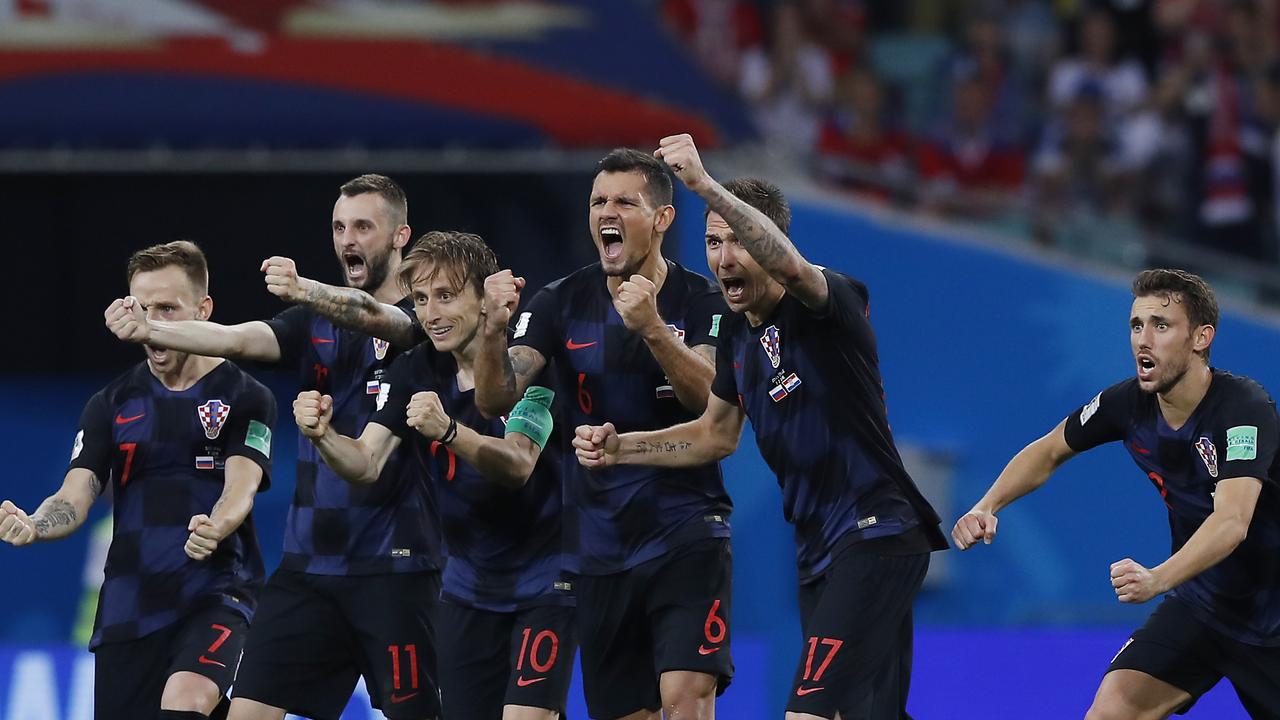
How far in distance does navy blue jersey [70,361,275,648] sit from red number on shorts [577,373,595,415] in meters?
1.51

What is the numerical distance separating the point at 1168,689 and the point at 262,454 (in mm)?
4006

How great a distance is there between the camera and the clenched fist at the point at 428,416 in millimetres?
7246

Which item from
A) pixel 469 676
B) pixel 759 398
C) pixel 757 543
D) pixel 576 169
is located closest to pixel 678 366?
pixel 759 398

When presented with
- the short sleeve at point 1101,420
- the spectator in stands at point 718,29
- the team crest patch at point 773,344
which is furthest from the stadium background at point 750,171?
the team crest patch at point 773,344

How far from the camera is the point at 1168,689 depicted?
7.98m

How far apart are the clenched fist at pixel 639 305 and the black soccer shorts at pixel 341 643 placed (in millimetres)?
1884

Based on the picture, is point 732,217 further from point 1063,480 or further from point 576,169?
point 1063,480

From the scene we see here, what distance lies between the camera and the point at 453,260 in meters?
7.86

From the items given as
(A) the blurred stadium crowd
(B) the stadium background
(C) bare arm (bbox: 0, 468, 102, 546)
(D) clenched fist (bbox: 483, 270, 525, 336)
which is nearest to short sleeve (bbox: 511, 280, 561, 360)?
(D) clenched fist (bbox: 483, 270, 525, 336)

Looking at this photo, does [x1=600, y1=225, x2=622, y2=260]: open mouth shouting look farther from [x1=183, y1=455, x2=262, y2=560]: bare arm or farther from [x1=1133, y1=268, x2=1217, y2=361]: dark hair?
[x1=1133, y1=268, x2=1217, y2=361]: dark hair

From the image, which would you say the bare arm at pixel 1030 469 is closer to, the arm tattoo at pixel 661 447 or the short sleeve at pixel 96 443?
the arm tattoo at pixel 661 447

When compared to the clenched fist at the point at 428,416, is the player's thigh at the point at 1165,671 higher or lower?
lower

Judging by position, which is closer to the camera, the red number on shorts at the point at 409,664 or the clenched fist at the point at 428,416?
the clenched fist at the point at 428,416

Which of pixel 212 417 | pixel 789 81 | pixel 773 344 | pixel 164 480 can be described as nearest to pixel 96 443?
pixel 164 480
